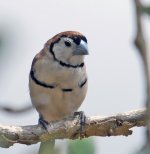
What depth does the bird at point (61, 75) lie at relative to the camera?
348 cm

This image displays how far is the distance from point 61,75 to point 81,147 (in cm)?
299

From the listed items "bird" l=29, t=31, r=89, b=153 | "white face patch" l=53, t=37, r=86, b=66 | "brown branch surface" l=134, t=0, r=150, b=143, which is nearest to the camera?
"brown branch surface" l=134, t=0, r=150, b=143

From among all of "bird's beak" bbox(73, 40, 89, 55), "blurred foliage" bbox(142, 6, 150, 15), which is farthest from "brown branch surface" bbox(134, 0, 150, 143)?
"bird's beak" bbox(73, 40, 89, 55)

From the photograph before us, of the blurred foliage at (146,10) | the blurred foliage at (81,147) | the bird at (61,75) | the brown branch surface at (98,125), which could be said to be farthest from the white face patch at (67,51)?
the blurred foliage at (146,10)

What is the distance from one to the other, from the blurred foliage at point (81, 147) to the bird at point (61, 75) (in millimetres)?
2723

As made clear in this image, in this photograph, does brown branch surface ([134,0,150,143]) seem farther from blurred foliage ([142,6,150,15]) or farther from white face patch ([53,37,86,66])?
white face patch ([53,37,86,66])

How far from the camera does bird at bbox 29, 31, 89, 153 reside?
3479 millimetres

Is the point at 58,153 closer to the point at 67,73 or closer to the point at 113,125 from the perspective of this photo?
the point at 113,125

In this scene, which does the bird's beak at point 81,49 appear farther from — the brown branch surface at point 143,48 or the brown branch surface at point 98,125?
the brown branch surface at point 143,48

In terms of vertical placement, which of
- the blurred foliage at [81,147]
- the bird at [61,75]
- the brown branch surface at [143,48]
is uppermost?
the bird at [61,75]

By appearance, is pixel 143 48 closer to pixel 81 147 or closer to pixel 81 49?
pixel 81 147

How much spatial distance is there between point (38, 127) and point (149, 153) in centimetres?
245

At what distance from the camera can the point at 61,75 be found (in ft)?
11.7

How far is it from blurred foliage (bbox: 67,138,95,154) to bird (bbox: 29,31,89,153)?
2.72 meters
